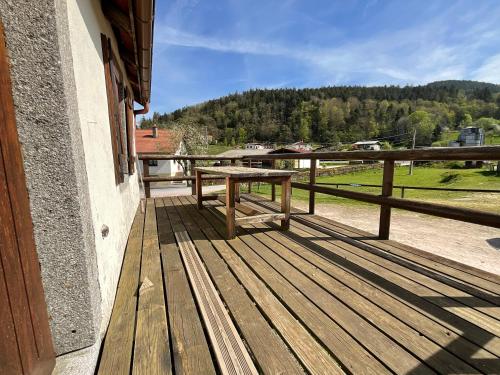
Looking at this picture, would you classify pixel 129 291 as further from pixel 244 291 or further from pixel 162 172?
pixel 162 172

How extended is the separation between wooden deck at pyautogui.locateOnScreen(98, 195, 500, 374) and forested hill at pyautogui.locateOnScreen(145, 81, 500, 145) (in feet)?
218

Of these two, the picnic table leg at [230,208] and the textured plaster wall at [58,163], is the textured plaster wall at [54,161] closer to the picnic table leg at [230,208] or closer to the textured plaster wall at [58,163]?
the textured plaster wall at [58,163]

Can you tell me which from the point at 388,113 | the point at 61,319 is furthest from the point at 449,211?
the point at 388,113

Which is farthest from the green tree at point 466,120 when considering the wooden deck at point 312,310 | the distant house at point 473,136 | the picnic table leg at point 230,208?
the picnic table leg at point 230,208

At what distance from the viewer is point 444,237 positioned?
229 inches

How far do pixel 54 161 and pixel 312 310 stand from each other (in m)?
1.53

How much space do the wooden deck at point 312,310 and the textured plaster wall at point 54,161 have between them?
0.30 m

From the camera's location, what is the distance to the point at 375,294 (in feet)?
5.27

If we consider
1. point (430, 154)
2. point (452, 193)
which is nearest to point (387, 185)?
point (430, 154)

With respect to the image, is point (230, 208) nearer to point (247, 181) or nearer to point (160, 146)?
point (247, 181)

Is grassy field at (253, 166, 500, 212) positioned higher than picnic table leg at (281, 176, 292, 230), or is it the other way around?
picnic table leg at (281, 176, 292, 230)

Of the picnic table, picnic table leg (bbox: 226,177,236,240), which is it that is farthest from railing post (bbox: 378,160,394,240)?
picnic table leg (bbox: 226,177,236,240)

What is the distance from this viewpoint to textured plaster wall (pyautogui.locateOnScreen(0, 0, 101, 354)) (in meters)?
0.92

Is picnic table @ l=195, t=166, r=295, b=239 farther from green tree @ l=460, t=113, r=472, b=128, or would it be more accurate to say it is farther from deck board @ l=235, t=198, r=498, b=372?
green tree @ l=460, t=113, r=472, b=128
